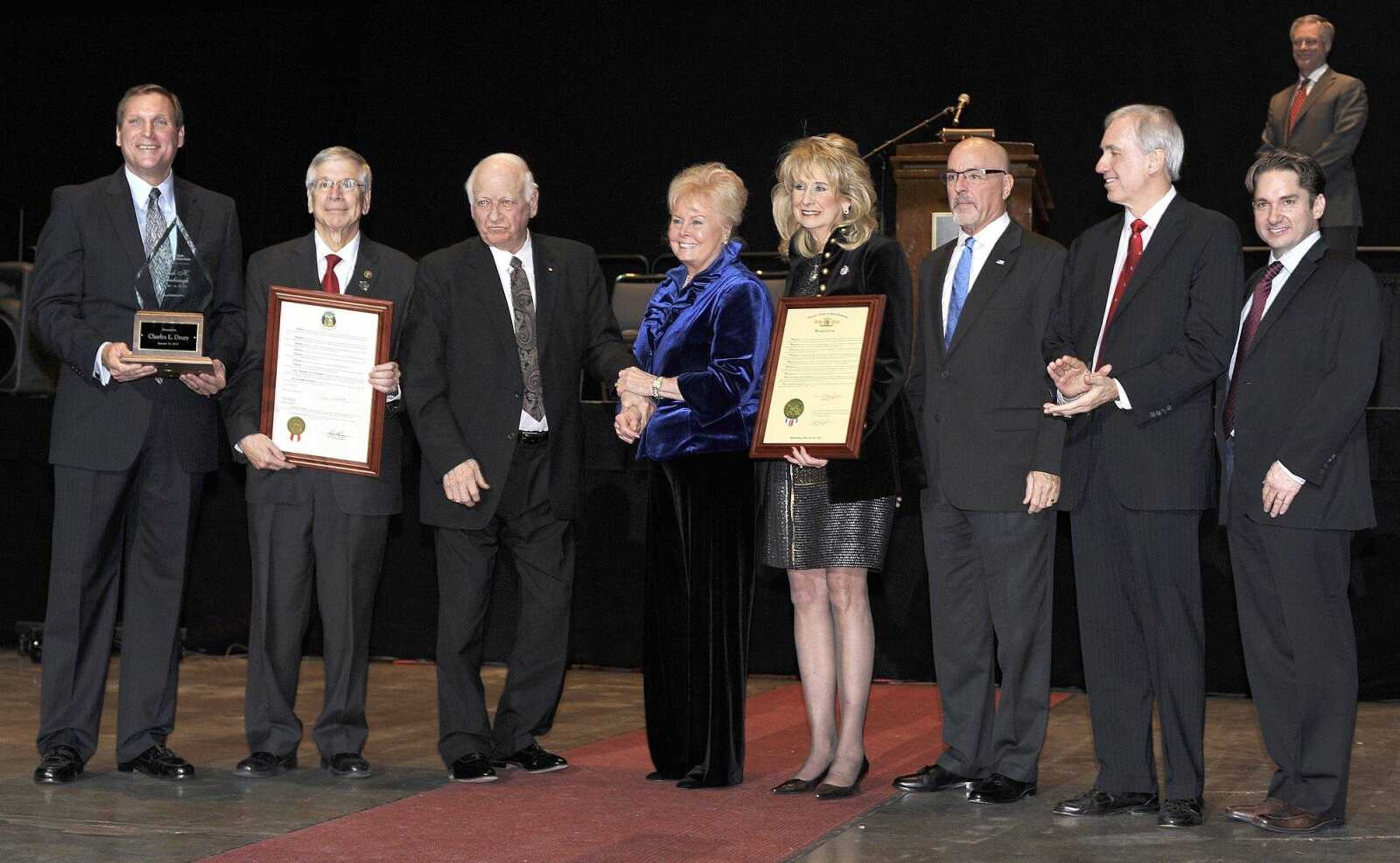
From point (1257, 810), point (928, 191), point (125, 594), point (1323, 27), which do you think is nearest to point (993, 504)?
point (1257, 810)

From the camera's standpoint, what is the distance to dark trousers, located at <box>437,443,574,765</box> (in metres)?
4.41

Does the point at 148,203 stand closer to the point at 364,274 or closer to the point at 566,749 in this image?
the point at 364,274

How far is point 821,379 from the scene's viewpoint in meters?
3.99

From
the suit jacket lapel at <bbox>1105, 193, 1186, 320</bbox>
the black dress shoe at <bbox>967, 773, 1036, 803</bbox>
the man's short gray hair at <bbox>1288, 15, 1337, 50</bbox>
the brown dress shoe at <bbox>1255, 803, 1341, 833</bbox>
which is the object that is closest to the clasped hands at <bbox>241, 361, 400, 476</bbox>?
the black dress shoe at <bbox>967, 773, 1036, 803</bbox>

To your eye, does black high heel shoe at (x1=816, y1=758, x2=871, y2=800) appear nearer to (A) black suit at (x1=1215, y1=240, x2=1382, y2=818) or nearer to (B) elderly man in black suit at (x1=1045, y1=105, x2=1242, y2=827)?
(B) elderly man in black suit at (x1=1045, y1=105, x2=1242, y2=827)

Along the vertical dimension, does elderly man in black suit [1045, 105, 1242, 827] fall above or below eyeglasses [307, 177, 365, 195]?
below

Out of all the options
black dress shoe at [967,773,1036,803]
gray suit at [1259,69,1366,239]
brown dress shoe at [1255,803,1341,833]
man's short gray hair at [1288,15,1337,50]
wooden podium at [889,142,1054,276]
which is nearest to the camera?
brown dress shoe at [1255,803,1341,833]

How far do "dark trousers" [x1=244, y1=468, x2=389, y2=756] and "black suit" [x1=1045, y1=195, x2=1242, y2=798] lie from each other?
1.94 metres

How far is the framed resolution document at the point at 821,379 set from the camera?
3.94m

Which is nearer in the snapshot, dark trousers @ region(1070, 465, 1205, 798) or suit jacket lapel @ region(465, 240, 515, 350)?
dark trousers @ region(1070, 465, 1205, 798)

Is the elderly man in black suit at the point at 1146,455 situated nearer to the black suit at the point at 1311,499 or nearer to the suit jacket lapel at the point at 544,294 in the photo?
the black suit at the point at 1311,499

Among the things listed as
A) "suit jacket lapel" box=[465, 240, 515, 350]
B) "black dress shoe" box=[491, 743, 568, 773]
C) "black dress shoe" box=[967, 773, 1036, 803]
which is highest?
"suit jacket lapel" box=[465, 240, 515, 350]

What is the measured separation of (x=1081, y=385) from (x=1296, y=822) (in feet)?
3.66

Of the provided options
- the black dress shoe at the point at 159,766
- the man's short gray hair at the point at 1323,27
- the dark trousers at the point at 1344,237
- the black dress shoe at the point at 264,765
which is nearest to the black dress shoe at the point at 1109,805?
the black dress shoe at the point at 264,765
